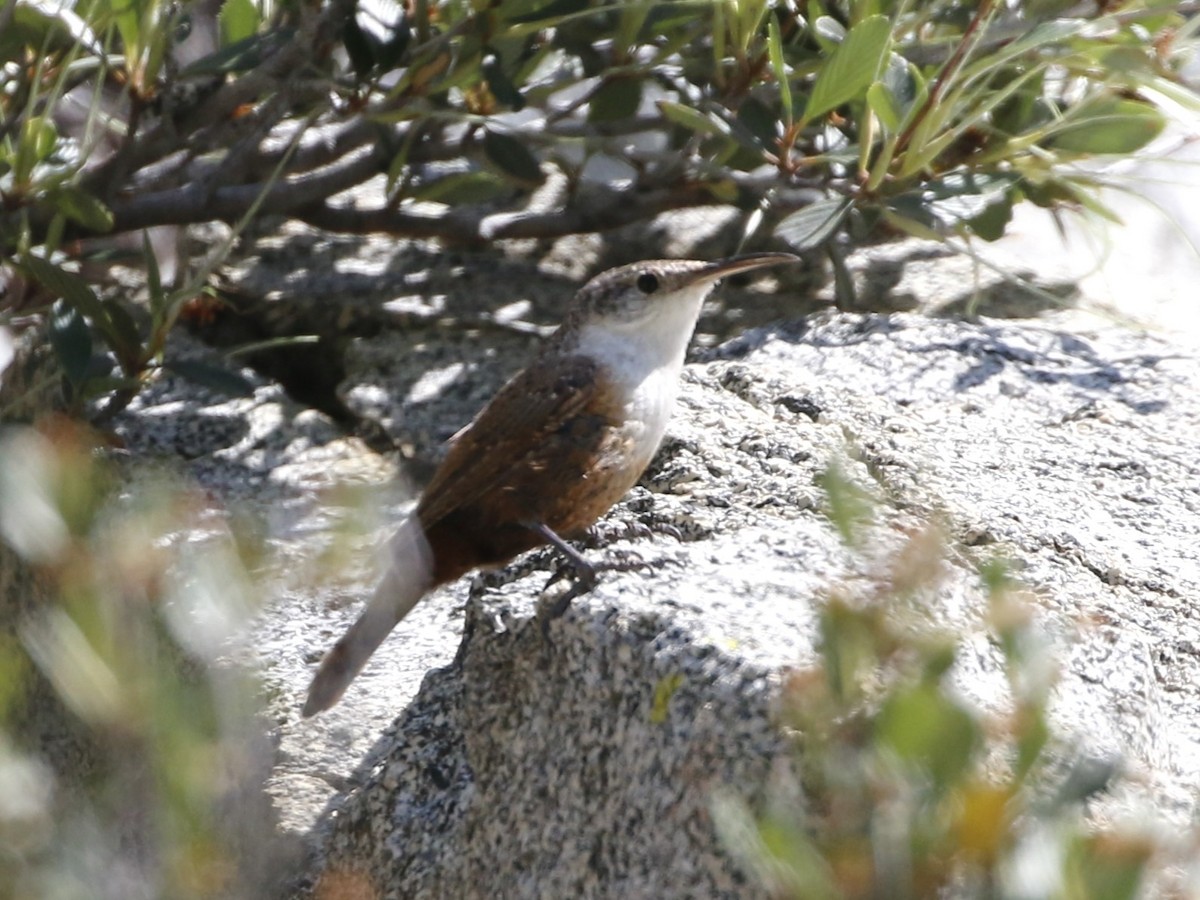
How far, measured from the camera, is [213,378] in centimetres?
352

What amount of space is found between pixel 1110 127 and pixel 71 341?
2.45m

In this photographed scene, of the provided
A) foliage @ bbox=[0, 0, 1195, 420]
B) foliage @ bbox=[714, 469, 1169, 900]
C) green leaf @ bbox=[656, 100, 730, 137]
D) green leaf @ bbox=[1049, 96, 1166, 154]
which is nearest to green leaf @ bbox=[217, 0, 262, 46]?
foliage @ bbox=[0, 0, 1195, 420]

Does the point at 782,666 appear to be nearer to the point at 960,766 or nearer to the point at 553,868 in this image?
the point at 553,868

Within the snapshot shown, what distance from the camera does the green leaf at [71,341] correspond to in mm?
3271

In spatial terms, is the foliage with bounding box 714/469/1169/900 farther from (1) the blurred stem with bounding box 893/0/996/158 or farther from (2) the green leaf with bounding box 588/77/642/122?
(2) the green leaf with bounding box 588/77/642/122

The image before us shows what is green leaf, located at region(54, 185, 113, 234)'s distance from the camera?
11.0 feet

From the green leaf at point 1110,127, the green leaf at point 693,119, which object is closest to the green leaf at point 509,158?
the green leaf at point 693,119

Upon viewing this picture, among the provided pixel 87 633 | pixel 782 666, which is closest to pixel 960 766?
pixel 87 633

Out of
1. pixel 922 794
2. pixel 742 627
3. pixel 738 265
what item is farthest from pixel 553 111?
pixel 922 794

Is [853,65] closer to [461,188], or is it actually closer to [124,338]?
[461,188]

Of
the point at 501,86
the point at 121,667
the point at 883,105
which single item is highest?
the point at 121,667

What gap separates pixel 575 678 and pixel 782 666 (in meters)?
0.42

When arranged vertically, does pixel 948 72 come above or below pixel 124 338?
above

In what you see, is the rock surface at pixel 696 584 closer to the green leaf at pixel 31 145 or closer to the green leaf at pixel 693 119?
the green leaf at pixel 693 119
